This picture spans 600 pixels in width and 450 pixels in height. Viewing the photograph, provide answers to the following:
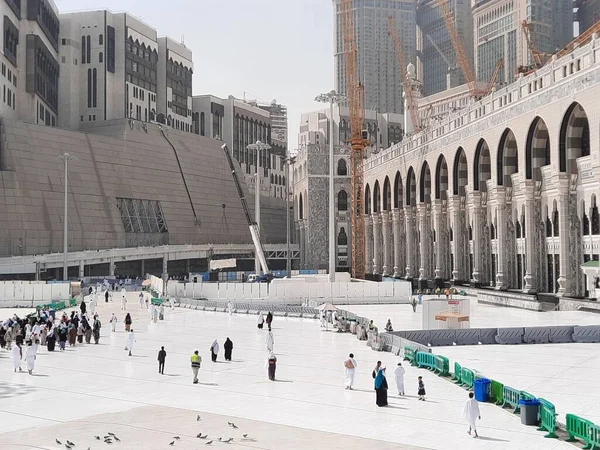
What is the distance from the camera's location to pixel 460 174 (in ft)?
246

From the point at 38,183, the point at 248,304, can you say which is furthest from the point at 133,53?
the point at 248,304

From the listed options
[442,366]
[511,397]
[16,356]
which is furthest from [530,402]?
[16,356]

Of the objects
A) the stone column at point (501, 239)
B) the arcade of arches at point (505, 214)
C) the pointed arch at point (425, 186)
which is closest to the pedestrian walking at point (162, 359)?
the arcade of arches at point (505, 214)

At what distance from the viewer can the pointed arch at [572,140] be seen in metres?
51.8

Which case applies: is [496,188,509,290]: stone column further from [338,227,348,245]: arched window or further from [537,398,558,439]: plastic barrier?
[338,227,348,245]: arched window

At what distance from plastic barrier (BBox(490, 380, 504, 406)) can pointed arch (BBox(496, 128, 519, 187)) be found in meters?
45.2

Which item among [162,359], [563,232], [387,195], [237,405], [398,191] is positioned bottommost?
[237,405]

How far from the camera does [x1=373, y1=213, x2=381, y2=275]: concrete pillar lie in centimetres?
10544

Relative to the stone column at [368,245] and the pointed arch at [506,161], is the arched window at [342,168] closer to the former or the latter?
the stone column at [368,245]

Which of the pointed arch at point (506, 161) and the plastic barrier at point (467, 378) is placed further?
the pointed arch at point (506, 161)

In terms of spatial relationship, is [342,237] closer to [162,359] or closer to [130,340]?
[130,340]

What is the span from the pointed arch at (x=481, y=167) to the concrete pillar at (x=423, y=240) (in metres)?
16.7

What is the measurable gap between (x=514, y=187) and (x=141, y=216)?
54228mm

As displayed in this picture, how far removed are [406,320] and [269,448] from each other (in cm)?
2971
